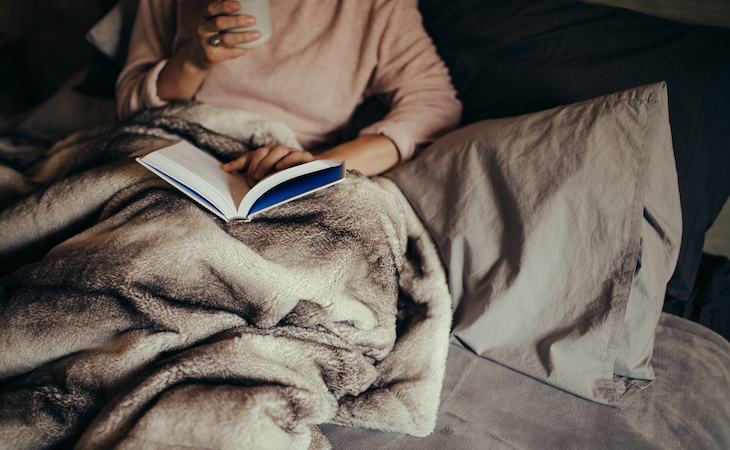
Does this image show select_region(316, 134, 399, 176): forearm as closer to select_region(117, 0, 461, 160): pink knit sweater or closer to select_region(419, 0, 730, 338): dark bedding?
select_region(117, 0, 461, 160): pink knit sweater

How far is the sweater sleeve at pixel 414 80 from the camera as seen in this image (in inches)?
37.7

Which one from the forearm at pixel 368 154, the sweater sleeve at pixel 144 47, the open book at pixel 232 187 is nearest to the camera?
the open book at pixel 232 187

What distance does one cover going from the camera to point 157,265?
1.77 feet

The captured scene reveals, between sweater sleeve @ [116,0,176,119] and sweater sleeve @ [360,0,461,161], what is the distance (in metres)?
0.55

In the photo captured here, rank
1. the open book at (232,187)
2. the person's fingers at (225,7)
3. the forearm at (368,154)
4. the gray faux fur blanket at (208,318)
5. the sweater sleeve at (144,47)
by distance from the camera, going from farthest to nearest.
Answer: the sweater sleeve at (144,47) → the forearm at (368,154) → the person's fingers at (225,7) → the open book at (232,187) → the gray faux fur blanket at (208,318)

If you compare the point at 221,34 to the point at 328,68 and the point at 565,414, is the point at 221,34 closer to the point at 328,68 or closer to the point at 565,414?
the point at 328,68

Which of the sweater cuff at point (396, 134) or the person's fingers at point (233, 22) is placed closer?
the person's fingers at point (233, 22)

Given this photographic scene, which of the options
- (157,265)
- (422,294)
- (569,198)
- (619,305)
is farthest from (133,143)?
(619,305)

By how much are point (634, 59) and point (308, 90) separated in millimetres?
679

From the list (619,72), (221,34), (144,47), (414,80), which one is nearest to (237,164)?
(221,34)

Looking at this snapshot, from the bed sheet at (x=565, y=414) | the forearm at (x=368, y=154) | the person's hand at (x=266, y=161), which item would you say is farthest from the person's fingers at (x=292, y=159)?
the bed sheet at (x=565, y=414)

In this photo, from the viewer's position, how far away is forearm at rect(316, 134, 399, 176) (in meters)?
0.88

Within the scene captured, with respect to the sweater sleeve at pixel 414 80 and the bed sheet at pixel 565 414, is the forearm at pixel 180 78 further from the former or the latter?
the bed sheet at pixel 565 414

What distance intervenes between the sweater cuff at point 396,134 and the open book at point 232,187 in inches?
11.9
